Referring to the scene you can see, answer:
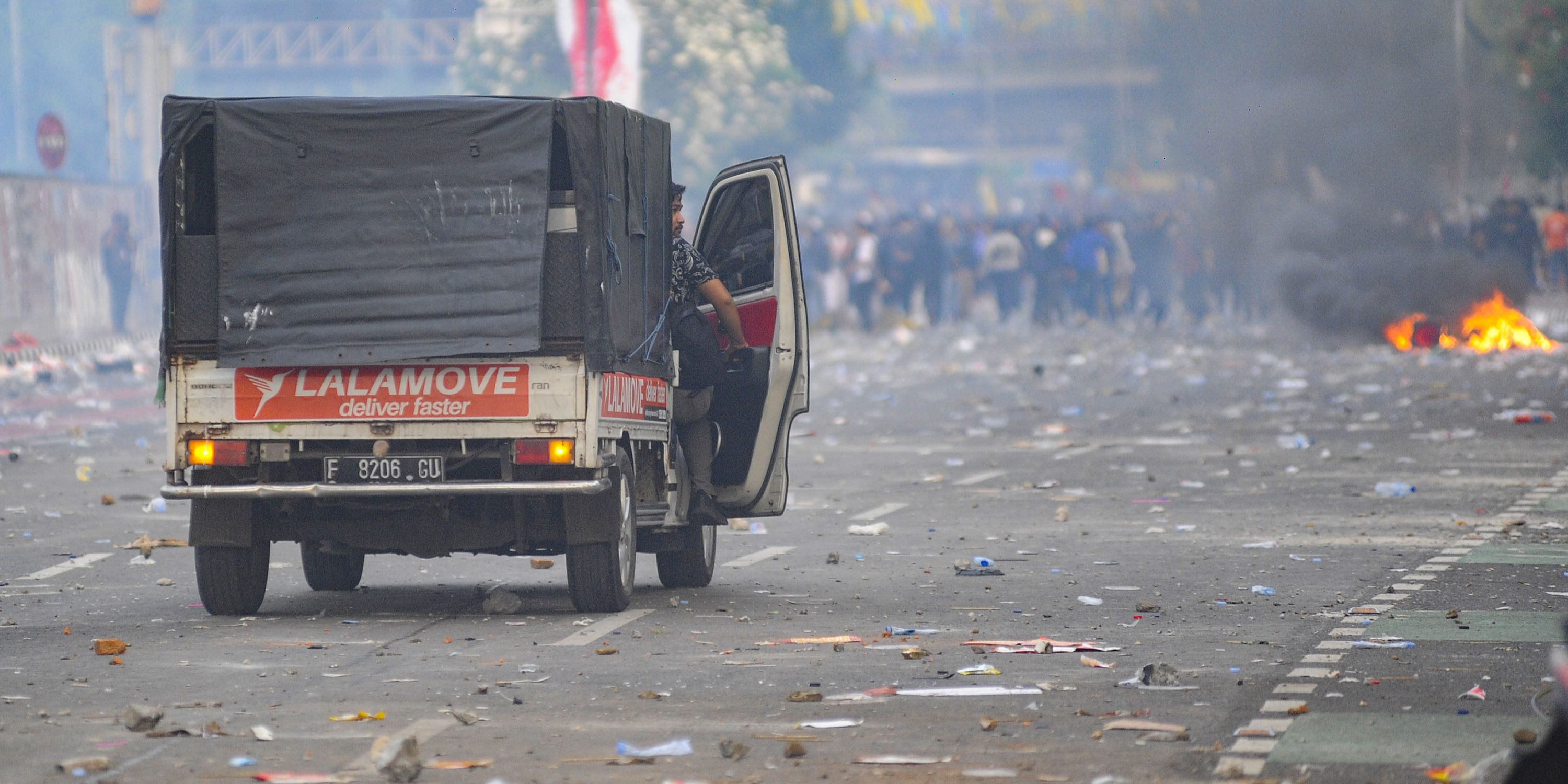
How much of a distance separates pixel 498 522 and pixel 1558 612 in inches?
165

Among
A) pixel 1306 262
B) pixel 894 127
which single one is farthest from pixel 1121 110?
pixel 1306 262

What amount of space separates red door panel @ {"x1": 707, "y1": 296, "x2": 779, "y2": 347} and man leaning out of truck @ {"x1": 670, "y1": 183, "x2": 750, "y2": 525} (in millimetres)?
51

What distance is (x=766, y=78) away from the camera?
55219 mm

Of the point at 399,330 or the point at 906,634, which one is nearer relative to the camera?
the point at 906,634

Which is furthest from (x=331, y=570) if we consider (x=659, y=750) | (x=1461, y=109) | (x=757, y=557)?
(x=1461, y=109)

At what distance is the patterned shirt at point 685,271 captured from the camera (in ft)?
33.7

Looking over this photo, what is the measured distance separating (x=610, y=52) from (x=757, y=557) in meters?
25.8

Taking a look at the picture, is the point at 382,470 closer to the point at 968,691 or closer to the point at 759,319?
the point at 759,319

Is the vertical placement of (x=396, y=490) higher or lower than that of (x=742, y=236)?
lower

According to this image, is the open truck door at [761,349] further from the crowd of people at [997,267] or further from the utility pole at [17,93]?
the utility pole at [17,93]

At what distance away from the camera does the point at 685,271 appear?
10266 millimetres

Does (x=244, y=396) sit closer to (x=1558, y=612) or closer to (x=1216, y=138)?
(x=1558, y=612)

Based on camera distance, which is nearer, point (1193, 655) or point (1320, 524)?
point (1193, 655)

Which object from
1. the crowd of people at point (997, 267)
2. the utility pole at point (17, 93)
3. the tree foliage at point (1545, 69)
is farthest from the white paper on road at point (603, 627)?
the utility pole at point (17, 93)
